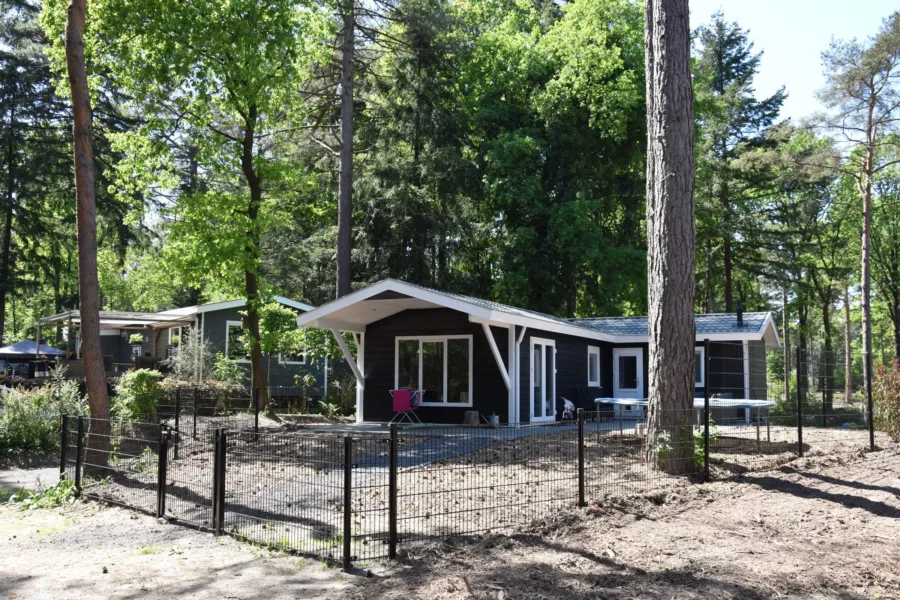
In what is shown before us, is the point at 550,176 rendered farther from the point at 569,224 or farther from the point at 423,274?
the point at 423,274

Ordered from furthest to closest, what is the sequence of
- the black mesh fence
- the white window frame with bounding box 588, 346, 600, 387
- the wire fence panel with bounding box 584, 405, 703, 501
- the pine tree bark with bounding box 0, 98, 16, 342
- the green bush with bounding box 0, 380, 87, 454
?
the pine tree bark with bounding box 0, 98, 16, 342, the white window frame with bounding box 588, 346, 600, 387, the green bush with bounding box 0, 380, 87, 454, the wire fence panel with bounding box 584, 405, 703, 501, the black mesh fence

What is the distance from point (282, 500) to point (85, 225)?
5.52 m

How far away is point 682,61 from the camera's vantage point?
10.6 metres

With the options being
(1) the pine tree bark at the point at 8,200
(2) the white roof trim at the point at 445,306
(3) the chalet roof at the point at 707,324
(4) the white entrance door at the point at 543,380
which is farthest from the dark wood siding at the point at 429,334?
(1) the pine tree bark at the point at 8,200

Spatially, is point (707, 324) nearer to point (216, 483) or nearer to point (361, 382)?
point (361, 382)

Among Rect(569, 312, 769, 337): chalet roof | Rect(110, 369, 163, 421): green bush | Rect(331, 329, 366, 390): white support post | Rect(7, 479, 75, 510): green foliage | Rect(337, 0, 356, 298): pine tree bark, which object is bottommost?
Rect(7, 479, 75, 510): green foliage

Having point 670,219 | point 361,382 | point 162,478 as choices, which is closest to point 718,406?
point 670,219

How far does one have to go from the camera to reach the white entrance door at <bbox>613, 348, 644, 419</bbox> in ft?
70.7

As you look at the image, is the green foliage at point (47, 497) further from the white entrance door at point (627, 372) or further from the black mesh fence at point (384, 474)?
the white entrance door at point (627, 372)

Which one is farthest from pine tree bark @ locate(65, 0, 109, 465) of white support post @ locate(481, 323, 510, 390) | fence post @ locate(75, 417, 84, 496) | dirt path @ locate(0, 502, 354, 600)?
white support post @ locate(481, 323, 510, 390)

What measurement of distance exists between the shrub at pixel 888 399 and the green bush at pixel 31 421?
15630 millimetres

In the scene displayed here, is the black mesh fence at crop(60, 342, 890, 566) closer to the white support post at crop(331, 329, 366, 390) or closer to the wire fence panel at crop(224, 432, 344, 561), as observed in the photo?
the wire fence panel at crop(224, 432, 344, 561)

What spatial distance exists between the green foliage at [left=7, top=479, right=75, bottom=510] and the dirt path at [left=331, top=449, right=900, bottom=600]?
18.5ft

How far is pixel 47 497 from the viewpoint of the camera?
967 cm
